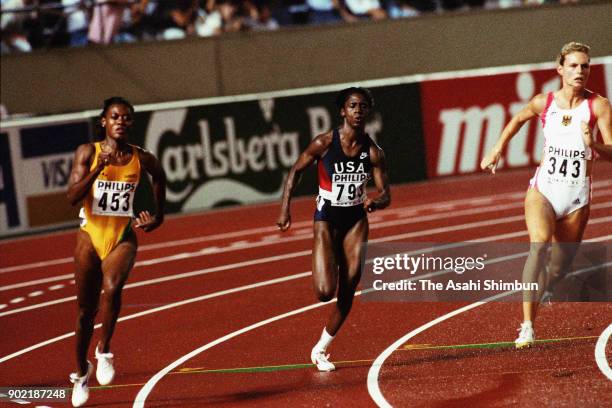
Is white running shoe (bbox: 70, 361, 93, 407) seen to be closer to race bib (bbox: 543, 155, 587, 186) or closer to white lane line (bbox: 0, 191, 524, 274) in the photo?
race bib (bbox: 543, 155, 587, 186)

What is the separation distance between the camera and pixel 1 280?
1352 cm

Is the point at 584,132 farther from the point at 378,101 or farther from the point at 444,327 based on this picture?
the point at 378,101

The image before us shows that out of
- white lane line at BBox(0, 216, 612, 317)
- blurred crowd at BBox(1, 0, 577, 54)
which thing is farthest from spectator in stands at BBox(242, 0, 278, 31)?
white lane line at BBox(0, 216, 612, 317)

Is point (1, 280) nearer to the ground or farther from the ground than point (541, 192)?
nearer to the ground

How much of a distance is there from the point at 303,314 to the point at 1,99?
387 inches

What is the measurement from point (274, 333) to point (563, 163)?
2.99m

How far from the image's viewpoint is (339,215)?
26.4 feet

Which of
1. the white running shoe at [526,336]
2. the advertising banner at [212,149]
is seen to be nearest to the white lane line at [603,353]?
the white running shoe at [526,336]

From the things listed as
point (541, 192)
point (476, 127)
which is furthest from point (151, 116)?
point (541, 192)

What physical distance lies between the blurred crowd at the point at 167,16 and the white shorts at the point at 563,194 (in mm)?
11552

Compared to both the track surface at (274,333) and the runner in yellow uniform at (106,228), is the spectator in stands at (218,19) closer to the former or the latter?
the track surface at (274,333)

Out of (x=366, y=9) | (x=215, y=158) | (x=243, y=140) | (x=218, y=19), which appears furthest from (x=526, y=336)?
(x=366, y=9)

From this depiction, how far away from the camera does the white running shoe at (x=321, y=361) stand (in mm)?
8055

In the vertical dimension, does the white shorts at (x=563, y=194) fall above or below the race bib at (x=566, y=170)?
below
